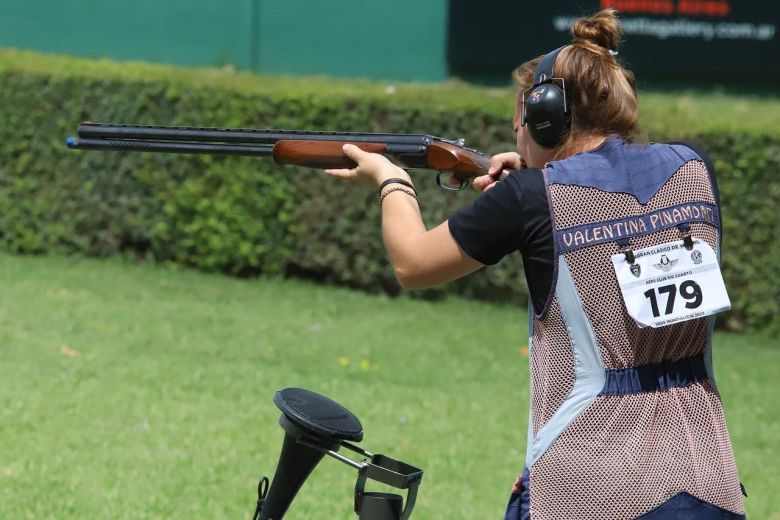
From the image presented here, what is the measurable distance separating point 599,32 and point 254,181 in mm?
7957

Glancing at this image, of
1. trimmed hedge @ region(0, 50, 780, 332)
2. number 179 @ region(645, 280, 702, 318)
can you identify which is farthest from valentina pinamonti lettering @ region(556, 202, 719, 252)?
trimmed hedge @ region(0, 50, 780, 332)

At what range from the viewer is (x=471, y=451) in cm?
633

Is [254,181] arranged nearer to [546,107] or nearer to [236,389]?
[236,389]

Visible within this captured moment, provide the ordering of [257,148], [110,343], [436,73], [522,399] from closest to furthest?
1. [257,148]
2. [522,399]
3. [110,343]
4. [436,73]

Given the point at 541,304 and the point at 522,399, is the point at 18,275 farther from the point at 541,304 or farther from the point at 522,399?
the point at 541,304

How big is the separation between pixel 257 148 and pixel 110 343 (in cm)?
487

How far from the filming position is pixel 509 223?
264 cm

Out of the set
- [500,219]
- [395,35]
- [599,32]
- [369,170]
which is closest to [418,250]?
[500,219]

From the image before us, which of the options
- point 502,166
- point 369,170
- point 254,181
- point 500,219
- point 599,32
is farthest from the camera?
point 254,181

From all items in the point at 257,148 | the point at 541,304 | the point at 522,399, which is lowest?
the point at 522,399

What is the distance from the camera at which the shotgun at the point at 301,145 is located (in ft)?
11.2

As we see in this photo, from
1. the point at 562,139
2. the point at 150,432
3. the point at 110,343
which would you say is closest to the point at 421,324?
the point at 110,343

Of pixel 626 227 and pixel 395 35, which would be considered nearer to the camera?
pixel 626 227

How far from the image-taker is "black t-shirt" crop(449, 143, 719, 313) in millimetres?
2635
